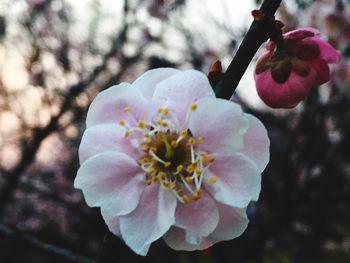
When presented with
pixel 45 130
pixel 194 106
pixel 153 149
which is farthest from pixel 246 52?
pixel 45 130

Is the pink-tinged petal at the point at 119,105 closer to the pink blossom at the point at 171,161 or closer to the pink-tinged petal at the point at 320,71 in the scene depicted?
the pink blossom at the point at 171,161

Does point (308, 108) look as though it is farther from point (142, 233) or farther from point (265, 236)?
point (142, 233)

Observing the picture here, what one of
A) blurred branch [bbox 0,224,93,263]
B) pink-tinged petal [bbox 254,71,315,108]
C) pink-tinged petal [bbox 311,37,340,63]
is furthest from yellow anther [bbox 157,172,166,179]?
blurred branch [bbox 0,224,93,263]

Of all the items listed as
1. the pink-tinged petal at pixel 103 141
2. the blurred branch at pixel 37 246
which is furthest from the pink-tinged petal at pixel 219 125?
the blurred branch at pixel 37 246

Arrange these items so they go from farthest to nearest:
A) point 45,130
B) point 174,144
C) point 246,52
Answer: point 45,130 → point 174,144 → point 246,52

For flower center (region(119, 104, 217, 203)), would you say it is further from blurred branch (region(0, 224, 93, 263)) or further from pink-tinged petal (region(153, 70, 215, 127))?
blurred branch (region(0, 224, 93, 263))

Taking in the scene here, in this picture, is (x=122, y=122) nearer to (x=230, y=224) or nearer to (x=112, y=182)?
(x=112, y=182)
